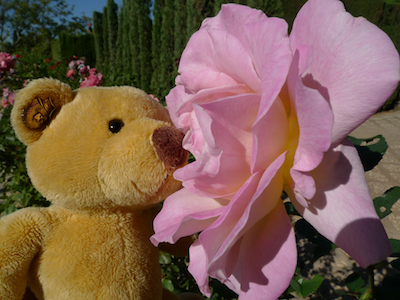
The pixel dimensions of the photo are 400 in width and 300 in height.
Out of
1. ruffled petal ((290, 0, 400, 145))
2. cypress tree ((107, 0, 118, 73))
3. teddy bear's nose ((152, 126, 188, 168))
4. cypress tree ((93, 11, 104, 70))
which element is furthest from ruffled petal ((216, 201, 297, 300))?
Result: cypress tree ((93, 11, 104, 70))

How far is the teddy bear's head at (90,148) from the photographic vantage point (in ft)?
2.18

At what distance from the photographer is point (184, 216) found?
1.24 ft

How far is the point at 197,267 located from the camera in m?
0.41

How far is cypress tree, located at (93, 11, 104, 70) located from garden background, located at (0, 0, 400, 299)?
1.3 inches

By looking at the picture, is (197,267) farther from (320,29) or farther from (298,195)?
(320,29)

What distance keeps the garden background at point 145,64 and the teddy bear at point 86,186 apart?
1.07 ft

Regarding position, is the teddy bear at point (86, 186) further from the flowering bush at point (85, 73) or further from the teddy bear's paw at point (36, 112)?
the flowering bush at point (85, 73)

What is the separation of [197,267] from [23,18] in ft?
76.9

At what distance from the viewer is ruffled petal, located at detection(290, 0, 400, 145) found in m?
0.27

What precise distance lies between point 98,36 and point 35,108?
10.4m

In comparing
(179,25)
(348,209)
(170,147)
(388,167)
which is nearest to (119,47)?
(179,25)

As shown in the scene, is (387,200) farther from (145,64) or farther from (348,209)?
(145,64)

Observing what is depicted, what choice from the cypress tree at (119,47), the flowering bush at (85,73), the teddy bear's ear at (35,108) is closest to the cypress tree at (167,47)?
the flowering bush at (85,73)

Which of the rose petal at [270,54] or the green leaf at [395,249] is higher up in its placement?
the rose petal at [270,54]
